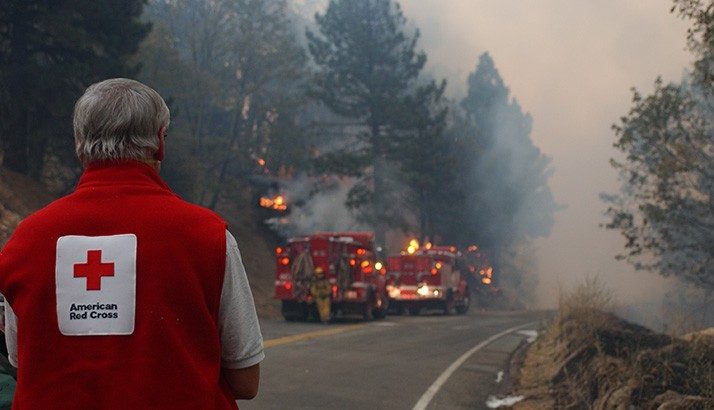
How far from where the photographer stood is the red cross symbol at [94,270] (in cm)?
262

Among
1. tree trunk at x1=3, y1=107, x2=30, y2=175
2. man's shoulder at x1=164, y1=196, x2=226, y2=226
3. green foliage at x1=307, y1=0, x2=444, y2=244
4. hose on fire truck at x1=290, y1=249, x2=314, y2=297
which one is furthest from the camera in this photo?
green foliage at x1=307, y1=0, x2=444, y2=244

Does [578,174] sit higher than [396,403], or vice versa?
[578,174]

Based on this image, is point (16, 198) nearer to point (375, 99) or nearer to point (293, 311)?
point (293, 311)

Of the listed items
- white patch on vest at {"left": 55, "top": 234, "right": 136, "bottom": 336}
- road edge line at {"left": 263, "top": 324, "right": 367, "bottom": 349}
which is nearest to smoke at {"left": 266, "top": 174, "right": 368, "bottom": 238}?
road edge line at {"left": 263, "top": 324, "right": 367, "bottom": 349}

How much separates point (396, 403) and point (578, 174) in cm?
8700

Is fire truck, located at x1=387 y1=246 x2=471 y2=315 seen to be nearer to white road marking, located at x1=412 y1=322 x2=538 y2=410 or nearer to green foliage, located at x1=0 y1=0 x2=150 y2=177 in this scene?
green foliage, located at x1=0 y1=0 x2=150 y2=177

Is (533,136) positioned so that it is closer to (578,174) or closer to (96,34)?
(578,174)

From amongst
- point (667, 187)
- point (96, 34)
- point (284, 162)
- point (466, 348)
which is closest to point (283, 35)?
point (284, 162)

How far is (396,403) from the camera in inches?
478

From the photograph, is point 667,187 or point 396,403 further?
point 667,187

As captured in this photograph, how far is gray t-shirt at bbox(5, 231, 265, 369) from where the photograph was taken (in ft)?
9.05

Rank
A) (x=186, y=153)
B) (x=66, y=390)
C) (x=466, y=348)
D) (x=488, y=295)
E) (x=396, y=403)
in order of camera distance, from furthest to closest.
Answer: (x=488, y=295) < (x=186, y=153) < (x=466, y=348) < (x=396, y=403) < (x=66, y=390)

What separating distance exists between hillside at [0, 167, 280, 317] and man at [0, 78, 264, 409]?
20875 mm

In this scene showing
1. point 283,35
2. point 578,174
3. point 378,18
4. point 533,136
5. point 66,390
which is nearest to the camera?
point 66,390
